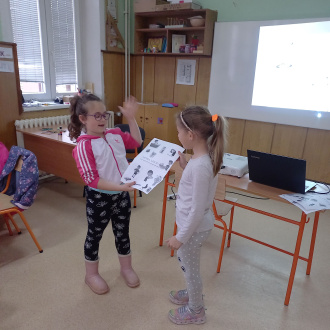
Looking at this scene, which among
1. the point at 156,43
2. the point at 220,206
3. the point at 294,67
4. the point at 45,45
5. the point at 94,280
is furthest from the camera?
the point at 156,43

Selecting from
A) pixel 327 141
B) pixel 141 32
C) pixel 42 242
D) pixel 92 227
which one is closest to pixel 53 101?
pixel 141 32

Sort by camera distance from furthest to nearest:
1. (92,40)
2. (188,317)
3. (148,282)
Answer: (92,40), (148,282), (188,317)

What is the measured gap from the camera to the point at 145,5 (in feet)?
13.6

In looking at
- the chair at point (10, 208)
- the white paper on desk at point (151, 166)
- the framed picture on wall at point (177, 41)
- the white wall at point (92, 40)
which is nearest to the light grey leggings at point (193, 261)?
the white paper on desk at point (151, 166)

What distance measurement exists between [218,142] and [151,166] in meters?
0.36

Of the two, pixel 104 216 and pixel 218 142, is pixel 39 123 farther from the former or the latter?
pixel 218 142

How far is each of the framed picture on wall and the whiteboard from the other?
1.60ft

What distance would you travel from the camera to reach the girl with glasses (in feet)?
5.18

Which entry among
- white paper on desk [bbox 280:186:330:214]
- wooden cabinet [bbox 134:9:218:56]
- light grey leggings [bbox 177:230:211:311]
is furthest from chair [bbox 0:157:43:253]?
wooden cabinet [bbox 134:9:218:56]

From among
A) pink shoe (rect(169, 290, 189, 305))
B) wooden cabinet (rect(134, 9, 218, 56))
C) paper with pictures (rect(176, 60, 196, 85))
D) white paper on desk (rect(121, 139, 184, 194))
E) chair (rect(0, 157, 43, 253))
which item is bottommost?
pink shoe (rect(169, 290, 189, 305))

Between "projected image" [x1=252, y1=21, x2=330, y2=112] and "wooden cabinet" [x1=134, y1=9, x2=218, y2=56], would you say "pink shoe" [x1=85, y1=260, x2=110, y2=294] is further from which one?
"wooden cabinet" [x1=134, y1=9, x2=218, y2=56]

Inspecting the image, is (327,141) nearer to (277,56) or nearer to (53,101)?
(277,56)

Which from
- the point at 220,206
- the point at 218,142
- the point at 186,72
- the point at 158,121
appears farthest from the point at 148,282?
the point at 186,72

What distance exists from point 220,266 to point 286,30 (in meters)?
2.70
